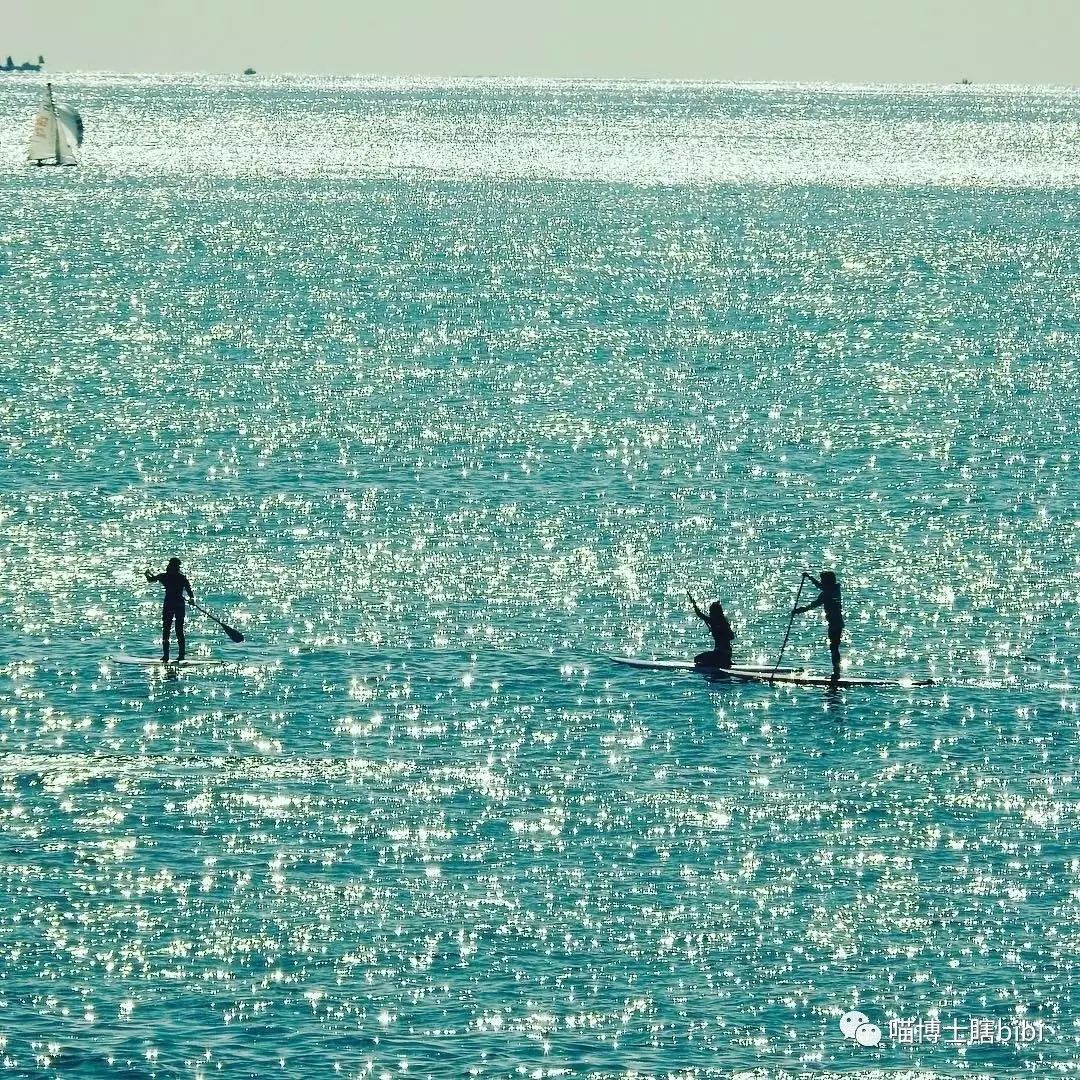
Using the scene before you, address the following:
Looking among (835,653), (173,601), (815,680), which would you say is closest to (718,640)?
(815,680)

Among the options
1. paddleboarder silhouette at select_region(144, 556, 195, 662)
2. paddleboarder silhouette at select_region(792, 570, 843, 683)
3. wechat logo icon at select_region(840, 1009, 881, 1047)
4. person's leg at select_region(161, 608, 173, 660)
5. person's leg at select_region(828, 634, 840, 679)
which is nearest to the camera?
wechat logo icon at select_region(840, 1009, 881, 1047)

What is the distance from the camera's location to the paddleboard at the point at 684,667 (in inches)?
2255

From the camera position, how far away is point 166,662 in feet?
189

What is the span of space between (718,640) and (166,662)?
1411 cm

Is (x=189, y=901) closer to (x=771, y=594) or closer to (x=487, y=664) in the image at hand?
(x=487, y=664)

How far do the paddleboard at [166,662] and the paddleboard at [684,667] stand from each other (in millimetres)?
10291

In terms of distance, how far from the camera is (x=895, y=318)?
144625 millimetres

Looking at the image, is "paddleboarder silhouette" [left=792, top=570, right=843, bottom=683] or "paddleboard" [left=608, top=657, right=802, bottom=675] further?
"paddleboard" [left=608, top=657, right=802, bottom=675]

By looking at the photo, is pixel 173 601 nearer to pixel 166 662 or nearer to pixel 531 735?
pixel 166 662

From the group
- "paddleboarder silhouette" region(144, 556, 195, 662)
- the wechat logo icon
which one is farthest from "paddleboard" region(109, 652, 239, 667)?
the wechat logo icon

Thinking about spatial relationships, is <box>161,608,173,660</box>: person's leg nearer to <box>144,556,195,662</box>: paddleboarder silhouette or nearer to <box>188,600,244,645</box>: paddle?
<box>144,556,195,662</box>: paddleboarder silhouette

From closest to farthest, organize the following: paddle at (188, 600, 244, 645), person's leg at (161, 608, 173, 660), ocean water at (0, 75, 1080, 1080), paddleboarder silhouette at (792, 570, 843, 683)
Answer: ocean water at (0, 75, 1080, 1080) → paddleboarder silhouette at (792, 570, 843, 683) → person's leg at (161, 608, 173, 660) → paddle at (188, 600, 244, 645)

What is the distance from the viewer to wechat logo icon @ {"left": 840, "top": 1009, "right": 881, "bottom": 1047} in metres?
37.2

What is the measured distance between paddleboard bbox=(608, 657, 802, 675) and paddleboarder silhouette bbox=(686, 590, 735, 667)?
0.15 meters
